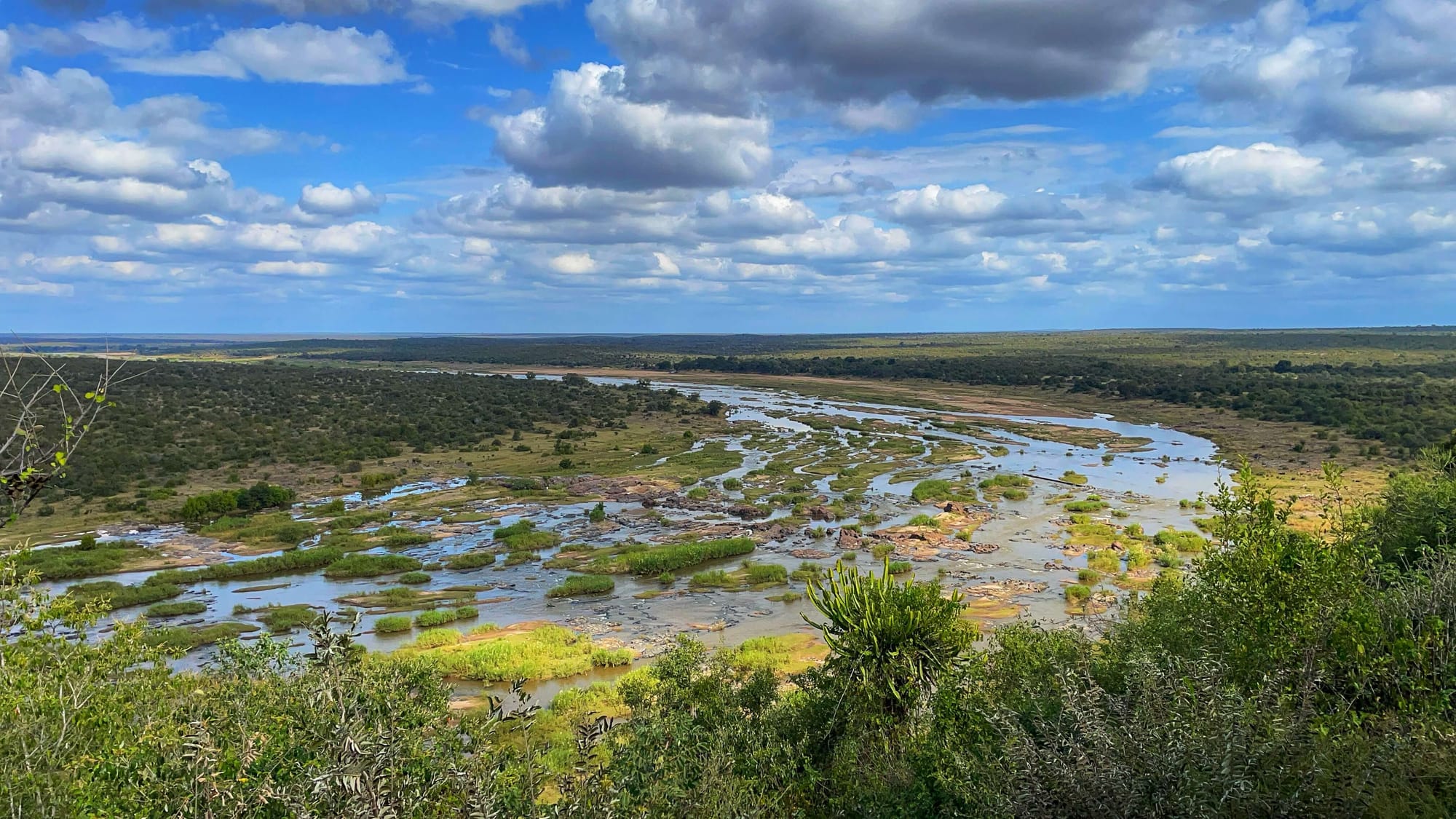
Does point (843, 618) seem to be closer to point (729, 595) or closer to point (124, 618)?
point (729, 595)

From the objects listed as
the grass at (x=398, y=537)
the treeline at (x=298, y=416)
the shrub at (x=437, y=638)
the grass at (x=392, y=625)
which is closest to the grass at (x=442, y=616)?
the grass at (x=392, y=625)

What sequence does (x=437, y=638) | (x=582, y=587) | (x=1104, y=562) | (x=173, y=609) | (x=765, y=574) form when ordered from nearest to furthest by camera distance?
(x=437, y=638), (x=173, y=609), (x=582, y=587), (x=765, y=574), (x=1104, y=562)

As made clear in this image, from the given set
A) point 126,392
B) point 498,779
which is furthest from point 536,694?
point 126,392

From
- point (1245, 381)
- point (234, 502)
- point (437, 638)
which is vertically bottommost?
point (437, 638)

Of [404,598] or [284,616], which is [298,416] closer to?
[404,598]

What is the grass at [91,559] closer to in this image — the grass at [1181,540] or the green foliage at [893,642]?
the green foliage at [893,642]

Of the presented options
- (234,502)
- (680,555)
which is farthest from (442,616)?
(234,502)

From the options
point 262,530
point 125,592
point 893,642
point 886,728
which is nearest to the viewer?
point 886,728
